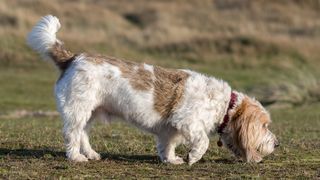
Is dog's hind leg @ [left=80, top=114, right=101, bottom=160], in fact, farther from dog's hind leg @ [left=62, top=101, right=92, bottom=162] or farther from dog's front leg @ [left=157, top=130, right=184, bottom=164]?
dog's front leg @ [left=157, top=130, right=184, bottom=164]

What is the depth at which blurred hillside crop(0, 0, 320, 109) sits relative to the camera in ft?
91.2

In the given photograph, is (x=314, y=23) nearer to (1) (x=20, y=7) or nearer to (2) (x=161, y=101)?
(1) (x=20, y=7)

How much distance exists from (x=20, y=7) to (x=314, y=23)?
1677 cm

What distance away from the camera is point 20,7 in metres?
42.3

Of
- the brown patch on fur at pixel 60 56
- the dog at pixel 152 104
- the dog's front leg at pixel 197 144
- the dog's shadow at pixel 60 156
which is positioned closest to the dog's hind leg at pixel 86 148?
the dog at pixel 152 104

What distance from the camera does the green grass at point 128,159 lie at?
32.4 ft

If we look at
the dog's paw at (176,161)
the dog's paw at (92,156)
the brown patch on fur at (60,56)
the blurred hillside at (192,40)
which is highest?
the brown patch on fur at (60,56)

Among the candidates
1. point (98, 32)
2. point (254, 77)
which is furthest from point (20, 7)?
point (254, 77)

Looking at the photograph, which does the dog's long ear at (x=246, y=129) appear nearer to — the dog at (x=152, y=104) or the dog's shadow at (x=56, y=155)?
the dog at (x=152, y=104)

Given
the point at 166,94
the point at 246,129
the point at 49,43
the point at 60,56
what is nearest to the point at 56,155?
the point at 60,56

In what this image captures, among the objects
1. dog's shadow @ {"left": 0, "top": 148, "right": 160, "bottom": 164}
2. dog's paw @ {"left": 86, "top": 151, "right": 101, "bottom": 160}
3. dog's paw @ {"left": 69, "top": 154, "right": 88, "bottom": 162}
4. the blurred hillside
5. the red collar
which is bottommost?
the blurred hillside

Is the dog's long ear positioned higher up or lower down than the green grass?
higher up

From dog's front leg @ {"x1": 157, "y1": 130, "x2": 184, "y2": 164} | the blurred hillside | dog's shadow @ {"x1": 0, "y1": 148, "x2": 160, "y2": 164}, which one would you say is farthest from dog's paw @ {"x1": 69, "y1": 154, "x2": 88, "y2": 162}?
the blurred hillside

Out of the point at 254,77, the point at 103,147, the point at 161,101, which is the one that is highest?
the point at 161,101
